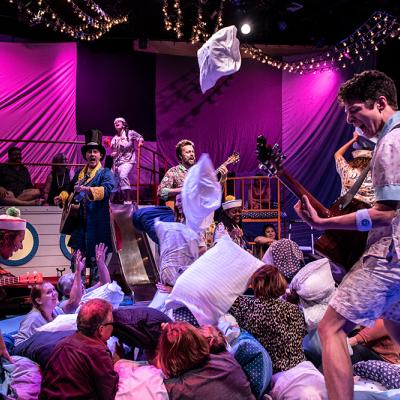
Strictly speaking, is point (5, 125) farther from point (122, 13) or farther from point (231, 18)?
point (231, 18)

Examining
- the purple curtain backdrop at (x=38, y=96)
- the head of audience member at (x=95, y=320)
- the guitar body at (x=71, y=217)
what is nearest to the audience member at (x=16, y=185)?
the purple curtain backdrop at (x=38, y=96)

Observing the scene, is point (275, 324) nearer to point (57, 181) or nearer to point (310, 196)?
point (310, 196)

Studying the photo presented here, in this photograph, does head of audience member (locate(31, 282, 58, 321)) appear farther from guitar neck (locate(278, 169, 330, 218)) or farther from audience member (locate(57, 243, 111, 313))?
guitar neck (locate(278, 169, 330, 218))

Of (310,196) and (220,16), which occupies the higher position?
(220,16)

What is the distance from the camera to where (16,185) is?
8.04 meters

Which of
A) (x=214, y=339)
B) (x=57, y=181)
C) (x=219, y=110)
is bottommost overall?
(x=214, y=339)

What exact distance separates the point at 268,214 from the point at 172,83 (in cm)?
430

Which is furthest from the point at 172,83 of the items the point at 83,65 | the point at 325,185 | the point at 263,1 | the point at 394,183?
the point at 394,183

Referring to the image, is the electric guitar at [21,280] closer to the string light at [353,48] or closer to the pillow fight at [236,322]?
the pillow fight at [236,322]

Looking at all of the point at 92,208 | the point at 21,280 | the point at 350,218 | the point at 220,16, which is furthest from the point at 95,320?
the point at 220,16

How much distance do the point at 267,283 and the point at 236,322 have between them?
12.8 inches

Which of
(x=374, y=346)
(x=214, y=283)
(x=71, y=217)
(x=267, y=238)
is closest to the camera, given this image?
(x=214, y=283)

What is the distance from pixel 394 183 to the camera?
198cm

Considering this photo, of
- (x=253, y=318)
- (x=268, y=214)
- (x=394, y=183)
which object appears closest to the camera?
(x=394, y=183)
